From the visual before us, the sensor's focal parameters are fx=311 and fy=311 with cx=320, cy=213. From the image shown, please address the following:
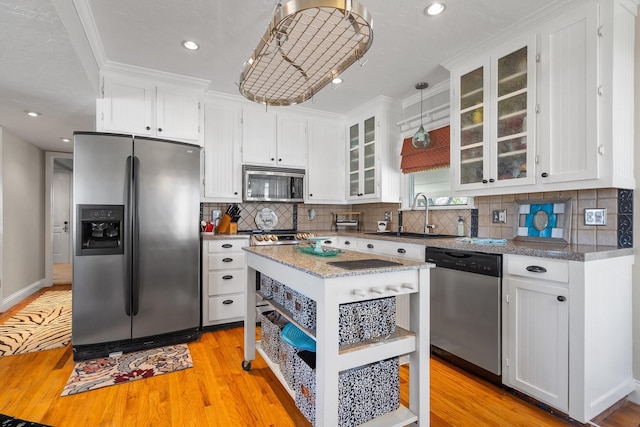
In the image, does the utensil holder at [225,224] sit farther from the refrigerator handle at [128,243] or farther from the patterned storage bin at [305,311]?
the patterned storage bin at [305,311]

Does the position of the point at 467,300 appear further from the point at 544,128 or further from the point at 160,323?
the point at 160,323

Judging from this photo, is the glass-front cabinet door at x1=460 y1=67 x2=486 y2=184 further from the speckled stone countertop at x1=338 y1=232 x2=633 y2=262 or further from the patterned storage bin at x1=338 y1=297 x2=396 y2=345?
the patterned storage bin at x1=338 y1=297 x2=396 y2=345

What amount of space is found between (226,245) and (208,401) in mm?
1540

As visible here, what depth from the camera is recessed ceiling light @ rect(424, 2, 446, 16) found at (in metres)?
2.03

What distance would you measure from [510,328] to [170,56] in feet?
11.1

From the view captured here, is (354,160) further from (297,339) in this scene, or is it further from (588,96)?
(297,339)

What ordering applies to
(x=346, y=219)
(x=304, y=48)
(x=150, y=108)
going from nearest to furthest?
(x=304, y=48) → (x=150, y=108) → (x=346, y=219)

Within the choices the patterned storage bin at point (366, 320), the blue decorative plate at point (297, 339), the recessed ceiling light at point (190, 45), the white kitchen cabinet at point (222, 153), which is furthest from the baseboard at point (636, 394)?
the recessed ceiling light at point (190, 45)

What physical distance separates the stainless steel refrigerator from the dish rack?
86.2 inches

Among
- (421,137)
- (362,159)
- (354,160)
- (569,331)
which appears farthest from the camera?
(354,160)

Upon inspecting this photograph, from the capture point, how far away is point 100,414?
1850 mm

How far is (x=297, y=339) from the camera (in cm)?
178

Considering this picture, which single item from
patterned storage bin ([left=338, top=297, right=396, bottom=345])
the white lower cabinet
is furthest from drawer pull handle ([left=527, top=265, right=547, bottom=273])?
the white lower cabinet

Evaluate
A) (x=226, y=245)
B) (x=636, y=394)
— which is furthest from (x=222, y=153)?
(x=636, y=394)
